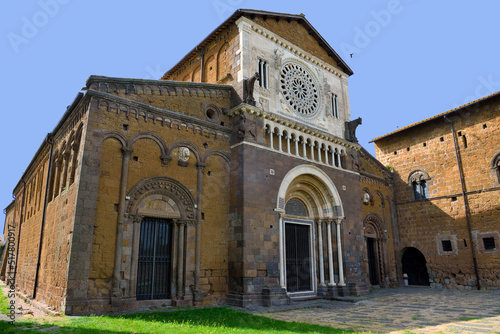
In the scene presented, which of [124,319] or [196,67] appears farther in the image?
[196,67]

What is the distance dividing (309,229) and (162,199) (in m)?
8.36

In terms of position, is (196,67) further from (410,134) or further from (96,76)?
(410,134)

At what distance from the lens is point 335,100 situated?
21375 millimetres

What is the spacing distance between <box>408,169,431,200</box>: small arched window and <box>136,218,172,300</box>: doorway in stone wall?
18.5m

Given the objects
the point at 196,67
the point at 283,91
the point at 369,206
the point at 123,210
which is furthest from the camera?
the point at 369,206

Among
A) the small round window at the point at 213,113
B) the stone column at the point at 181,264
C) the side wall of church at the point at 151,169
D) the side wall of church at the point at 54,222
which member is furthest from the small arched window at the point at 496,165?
the side wall of church at the point at 54,222

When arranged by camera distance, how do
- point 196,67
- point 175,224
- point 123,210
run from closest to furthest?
point 123,210
point 175,224
point 196,67

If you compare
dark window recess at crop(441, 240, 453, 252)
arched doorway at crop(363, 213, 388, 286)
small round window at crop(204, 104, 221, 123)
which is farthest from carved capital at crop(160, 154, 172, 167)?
dark window recess at crop(441, 240, 453, 252)

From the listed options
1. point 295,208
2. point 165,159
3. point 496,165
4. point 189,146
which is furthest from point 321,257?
point 496,165

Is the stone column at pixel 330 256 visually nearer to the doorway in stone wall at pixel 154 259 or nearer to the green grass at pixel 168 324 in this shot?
the green grass at pixel 168 324

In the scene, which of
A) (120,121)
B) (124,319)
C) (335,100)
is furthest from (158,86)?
(335,100)

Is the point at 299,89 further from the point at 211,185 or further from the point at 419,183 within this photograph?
the point at 419,183

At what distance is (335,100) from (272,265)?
36.9ft

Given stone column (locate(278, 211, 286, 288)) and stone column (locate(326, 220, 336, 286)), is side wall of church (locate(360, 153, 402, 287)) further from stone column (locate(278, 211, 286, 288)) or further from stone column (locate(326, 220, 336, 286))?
stone column (locate(278, 211, 286, 288))
